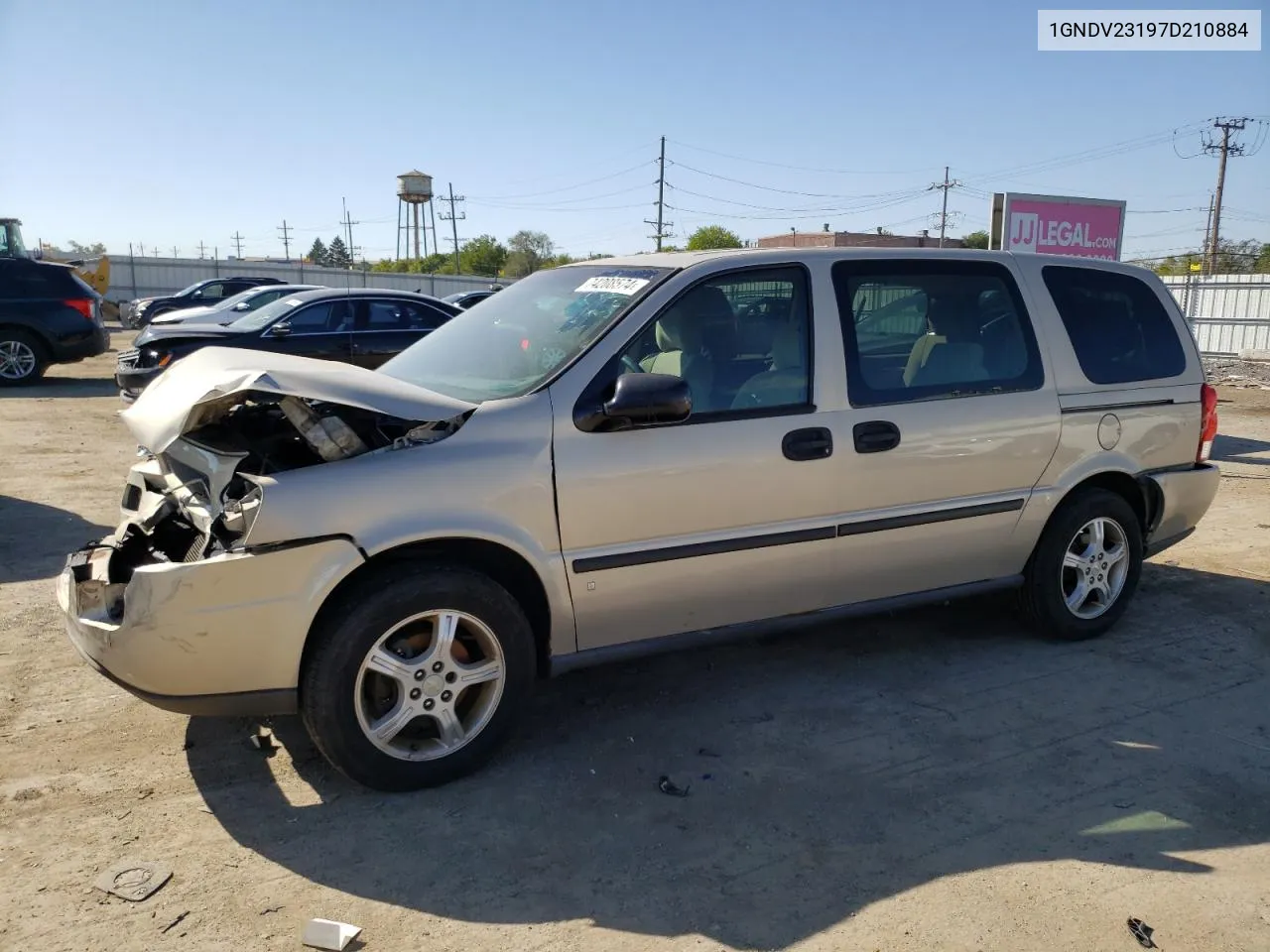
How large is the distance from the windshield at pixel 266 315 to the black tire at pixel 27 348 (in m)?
4.79

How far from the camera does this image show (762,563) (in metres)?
3.93

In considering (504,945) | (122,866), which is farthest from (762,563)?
(122,866)

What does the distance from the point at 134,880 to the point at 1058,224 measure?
43.2 feet

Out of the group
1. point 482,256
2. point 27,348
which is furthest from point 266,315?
point 482,256

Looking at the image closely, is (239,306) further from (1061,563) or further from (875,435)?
(1061,563)

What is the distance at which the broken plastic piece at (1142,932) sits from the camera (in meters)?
2.69

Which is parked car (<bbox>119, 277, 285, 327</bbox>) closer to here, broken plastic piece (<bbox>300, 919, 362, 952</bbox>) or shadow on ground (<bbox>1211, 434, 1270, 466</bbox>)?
shadow on ground (<bbox>1211, 434, 1270, 466</bbox>)

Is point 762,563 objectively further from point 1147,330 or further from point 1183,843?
point 1147,330

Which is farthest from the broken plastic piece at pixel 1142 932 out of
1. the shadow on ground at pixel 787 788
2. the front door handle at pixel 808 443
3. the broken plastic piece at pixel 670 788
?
the front door handle at pixel 808 443

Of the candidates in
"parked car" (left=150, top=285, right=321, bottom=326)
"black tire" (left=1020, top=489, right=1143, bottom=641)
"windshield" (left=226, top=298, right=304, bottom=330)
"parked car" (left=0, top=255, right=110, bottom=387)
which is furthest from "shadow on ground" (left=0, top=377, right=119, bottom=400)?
"black tire" (left=1020, top=489, right=1143, bottom=641)

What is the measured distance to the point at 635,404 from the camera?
3.45 m

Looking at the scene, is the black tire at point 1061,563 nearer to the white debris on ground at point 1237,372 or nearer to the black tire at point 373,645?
the black tire at point 373,645

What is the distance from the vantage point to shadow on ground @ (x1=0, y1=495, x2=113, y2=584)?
574cm

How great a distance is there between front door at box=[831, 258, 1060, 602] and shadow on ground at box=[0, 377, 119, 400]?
43.4 ft
